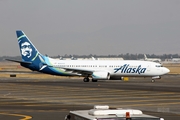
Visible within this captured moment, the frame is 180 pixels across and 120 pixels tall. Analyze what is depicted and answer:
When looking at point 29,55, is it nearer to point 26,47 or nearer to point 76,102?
point 26,47

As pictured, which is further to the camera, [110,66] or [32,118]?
[110,66]

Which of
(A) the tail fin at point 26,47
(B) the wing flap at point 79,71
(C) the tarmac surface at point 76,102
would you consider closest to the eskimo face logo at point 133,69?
(B) the wing flap at point 79,71

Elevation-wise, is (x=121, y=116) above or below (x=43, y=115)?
above

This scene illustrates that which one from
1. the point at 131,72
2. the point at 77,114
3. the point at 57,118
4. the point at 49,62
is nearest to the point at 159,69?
the point at 131,72

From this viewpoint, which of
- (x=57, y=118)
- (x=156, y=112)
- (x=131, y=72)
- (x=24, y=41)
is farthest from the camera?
(x=24, y=41)

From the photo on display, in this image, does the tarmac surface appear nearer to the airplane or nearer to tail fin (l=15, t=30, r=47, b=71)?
the airplane

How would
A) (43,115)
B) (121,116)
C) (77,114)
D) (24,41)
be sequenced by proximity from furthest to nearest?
1. (24,41)
2. (43,115)
3. (77,114)
4. (121,116)

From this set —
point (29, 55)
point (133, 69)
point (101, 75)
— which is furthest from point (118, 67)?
point (29, 55)

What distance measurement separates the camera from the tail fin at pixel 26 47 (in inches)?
3142

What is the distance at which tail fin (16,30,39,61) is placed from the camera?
79.8m

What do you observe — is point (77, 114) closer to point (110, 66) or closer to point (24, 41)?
point (110, 66)

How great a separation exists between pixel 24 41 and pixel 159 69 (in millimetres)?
23700

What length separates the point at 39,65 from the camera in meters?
78.8

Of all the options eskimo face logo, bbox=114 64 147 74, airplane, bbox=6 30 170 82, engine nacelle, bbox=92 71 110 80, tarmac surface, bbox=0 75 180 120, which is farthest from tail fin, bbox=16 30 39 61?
tarmac surface, bbox=0 75 180 120
